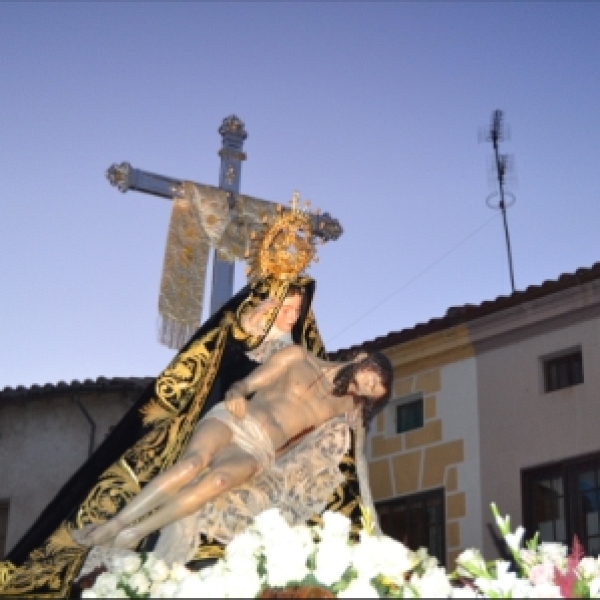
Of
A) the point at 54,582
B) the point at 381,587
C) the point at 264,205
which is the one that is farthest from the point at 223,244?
the point at 381,587

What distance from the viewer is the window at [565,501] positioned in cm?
1289

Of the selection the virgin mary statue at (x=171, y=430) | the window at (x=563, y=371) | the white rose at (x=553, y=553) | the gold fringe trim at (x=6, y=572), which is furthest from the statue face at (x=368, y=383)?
the window at (x=563, y=371)

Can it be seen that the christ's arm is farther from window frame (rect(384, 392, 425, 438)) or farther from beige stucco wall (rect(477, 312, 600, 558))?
window frame (rect(384, 392, 425, 438))

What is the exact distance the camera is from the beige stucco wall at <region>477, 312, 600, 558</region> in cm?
1330

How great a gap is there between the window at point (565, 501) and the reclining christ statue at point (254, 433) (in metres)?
4.30

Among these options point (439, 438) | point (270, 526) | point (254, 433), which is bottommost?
point (270, 526)

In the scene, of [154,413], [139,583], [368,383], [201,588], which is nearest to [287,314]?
[368,383]

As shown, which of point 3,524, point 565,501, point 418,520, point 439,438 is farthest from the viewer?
point 3,524

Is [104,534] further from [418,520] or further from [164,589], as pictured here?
[418,520]

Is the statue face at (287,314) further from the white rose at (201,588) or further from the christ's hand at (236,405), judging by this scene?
the white rose at (201,588)

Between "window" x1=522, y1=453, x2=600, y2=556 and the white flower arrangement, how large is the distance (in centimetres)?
727

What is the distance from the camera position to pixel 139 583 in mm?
5840

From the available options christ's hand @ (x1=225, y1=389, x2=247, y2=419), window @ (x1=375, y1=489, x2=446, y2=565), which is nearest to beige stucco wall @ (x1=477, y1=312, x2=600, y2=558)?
window @ (x1=375, y1=489, x2=446, y2=565)

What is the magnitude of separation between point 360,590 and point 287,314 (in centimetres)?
447
